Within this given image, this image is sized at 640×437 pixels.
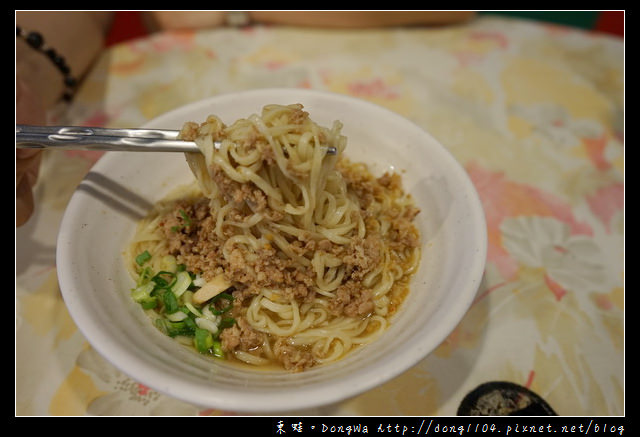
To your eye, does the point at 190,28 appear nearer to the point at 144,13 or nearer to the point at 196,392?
the point at 144,13

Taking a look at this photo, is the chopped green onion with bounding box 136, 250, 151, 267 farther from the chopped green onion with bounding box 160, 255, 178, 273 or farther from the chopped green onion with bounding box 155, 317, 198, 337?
the chopped green onion with bounding box 155, 317, 198, 337

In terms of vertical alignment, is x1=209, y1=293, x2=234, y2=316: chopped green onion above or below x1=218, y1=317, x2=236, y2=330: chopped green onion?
above

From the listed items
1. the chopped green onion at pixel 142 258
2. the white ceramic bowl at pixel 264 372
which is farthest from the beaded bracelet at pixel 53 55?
the chopped green onion at pixel 142 258

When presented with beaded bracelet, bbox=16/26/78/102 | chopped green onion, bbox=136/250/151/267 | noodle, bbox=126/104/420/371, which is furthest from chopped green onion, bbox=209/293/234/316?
beaded bracelet, bbox=16/26/78/102

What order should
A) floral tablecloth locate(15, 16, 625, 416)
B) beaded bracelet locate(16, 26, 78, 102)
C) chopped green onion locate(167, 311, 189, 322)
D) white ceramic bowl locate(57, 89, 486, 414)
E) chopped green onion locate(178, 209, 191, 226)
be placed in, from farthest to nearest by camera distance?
1. beaded bracelet locate(16, 26, 78, 102)
2. chopped green onion locate(178, 209, 191, 226)
3. floral tablecloth locate(15, 16, 625, 416)
4. chopped green onion locate(167, 311, 189, 322)
5. white ceramic bowl locate(57, 89, 486, 414)

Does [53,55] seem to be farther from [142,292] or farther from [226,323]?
[226,323]
